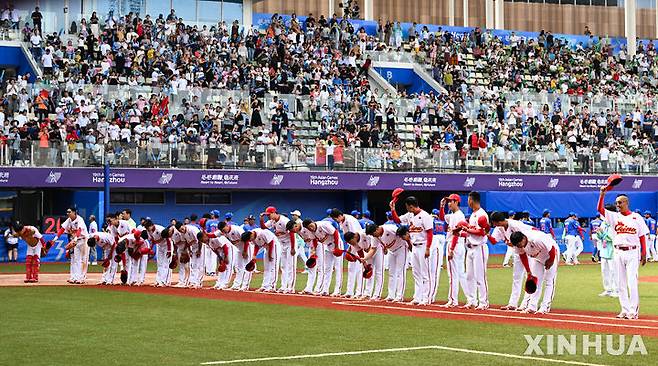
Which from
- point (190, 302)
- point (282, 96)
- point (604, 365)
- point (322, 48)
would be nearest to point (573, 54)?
point (322, 48)

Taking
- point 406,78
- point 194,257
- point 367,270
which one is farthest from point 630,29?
point 367,270

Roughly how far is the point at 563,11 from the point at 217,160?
4290cm

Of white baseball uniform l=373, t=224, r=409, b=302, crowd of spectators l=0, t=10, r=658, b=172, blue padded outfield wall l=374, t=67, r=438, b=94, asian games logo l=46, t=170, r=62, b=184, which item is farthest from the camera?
blue padded outfield wall l=374, t=67, r=438, b=94

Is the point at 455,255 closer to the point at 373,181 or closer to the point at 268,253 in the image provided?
the point at 268,253

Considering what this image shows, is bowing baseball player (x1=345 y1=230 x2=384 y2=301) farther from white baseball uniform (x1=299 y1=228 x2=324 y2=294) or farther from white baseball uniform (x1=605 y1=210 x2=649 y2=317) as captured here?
white baseball uniform (x1=605 y1=210 x2=649 y2=317)

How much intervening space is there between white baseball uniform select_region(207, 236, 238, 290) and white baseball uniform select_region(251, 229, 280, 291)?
1134 mm

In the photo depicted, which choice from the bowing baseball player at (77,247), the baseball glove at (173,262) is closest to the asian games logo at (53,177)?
the bowing baseball player at (77,247)

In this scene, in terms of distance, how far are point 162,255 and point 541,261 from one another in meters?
12.3

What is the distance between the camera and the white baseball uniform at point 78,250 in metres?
29.1

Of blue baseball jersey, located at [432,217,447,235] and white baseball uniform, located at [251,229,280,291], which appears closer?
white baseball uniform, located at [251,229,280,291]

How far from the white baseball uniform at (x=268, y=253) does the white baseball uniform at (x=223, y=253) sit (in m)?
1.13

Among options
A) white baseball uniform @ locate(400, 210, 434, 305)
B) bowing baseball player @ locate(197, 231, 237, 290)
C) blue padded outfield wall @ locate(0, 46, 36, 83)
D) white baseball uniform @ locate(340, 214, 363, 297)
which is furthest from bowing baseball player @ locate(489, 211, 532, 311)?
blue padded outfield wall @ locate(0, 46, 36, 83)

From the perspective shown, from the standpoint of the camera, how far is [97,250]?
1591 inches

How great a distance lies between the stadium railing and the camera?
38781 millimetres
